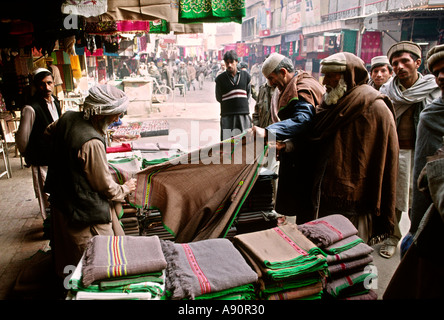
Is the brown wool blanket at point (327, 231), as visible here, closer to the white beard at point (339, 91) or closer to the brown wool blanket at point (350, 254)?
the brown wool blanket at point (350, 254)

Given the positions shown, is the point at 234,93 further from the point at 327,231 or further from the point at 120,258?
the point at 120,258

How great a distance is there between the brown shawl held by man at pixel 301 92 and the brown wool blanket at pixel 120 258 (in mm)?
1938

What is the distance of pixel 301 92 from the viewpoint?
10.3 feet

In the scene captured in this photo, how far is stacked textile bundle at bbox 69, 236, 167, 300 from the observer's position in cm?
143

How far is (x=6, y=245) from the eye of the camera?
4180 mm

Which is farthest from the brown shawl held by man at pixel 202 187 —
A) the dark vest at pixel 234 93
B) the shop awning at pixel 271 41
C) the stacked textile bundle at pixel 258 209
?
the shop awning at pixel 271 41

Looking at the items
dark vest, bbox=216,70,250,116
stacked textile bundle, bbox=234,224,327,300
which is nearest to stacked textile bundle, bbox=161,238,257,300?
stacked textile bundle, bbox=234,224,327,300

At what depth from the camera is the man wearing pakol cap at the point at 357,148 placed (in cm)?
272

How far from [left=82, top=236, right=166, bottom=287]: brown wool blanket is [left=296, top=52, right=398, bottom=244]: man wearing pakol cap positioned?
5.79ft

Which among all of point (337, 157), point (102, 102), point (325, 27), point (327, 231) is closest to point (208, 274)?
point (327, 231)

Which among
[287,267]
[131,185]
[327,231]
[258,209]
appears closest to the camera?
[287,267]

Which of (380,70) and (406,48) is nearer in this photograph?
(406,48)

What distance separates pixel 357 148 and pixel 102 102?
2.03m
